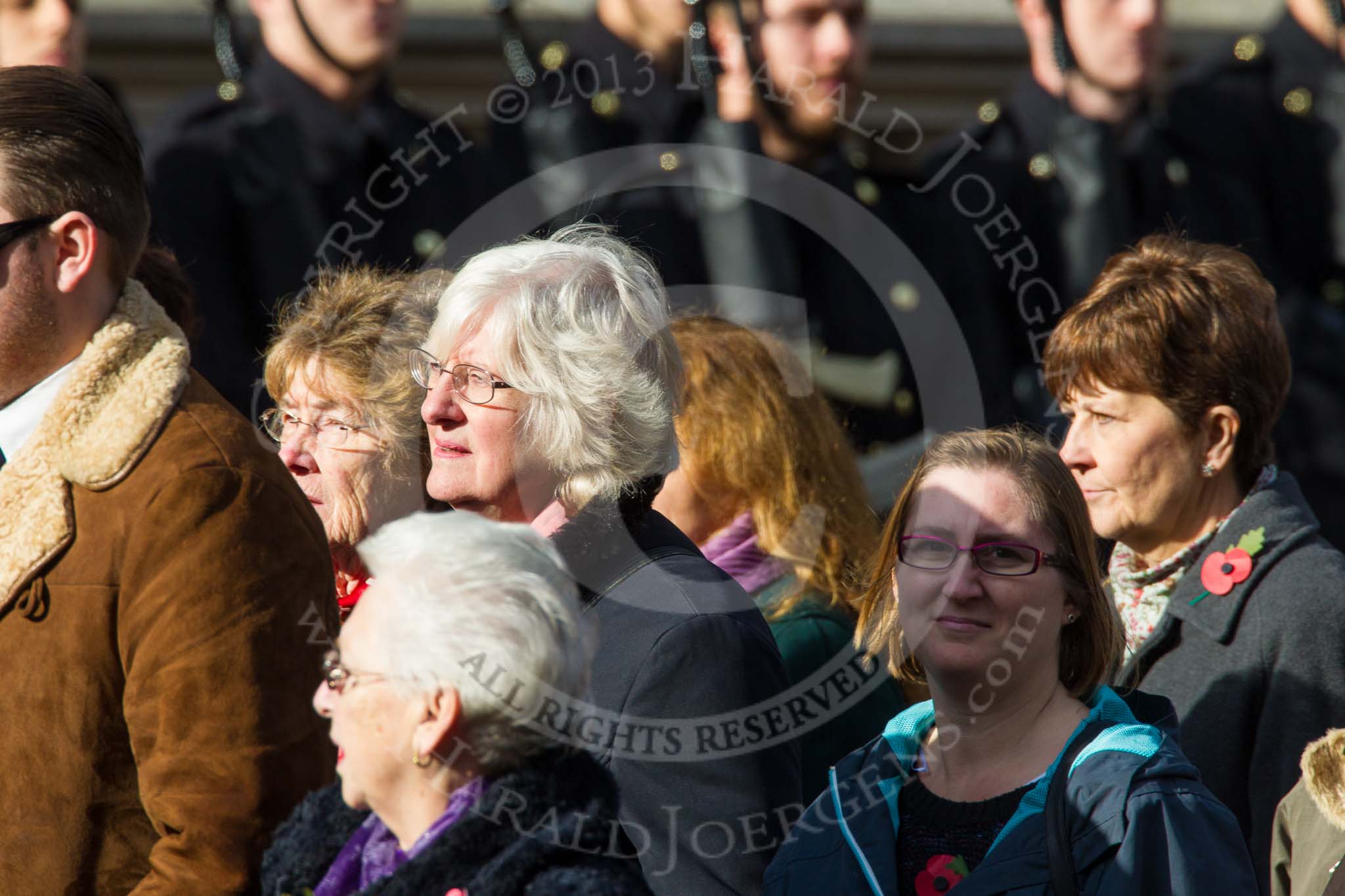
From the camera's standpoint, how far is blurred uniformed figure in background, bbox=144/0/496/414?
12.9 feet

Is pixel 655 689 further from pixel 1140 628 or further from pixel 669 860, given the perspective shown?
pixel 1140 628

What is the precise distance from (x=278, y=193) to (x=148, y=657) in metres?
2.36

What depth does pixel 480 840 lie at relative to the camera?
5.40 feet

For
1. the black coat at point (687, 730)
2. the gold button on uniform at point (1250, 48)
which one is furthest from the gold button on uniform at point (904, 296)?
the black coat at point (687, 730)

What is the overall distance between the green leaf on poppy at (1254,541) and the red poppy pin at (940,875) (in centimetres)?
89

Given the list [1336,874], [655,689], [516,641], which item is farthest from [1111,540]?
[516,641]

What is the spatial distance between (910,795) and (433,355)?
0.89m

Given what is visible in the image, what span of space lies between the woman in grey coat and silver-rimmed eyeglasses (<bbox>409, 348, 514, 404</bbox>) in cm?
104

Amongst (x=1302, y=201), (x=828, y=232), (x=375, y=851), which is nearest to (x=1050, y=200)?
(x=828, y=232)

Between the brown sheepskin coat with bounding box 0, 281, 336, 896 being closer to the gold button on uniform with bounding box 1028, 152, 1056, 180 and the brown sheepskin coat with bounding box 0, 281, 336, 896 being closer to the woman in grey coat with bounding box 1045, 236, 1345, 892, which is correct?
the woman in grey coat with bounding box 1045, 236, 1345, 892

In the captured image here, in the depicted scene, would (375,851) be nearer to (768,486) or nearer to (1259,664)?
(768,486)

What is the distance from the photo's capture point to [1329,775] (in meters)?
2.22

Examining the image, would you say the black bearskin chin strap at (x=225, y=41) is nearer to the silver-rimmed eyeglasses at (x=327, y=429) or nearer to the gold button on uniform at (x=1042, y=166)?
the silver-rimmed eyeglasses at (x=327, y=429)

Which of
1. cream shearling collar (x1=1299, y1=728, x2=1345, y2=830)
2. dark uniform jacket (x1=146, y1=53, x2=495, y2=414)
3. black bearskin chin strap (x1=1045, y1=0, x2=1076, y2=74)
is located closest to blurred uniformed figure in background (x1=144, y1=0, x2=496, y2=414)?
dark uniform jacket (x1=146, y1=53, x2=495, y2=414)
